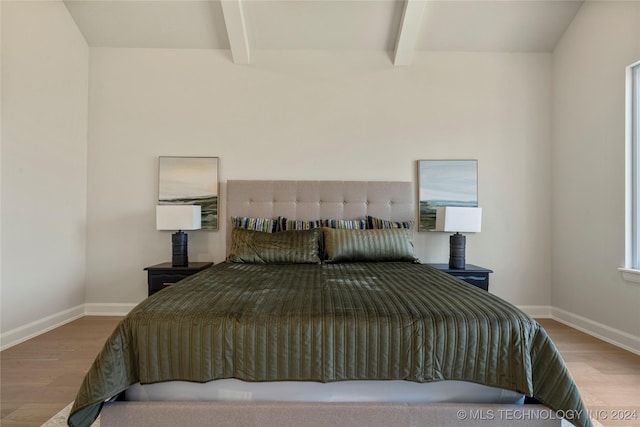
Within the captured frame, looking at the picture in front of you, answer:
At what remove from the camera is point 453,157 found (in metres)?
3.53

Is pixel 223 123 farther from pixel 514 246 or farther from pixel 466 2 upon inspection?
pixel 514 246

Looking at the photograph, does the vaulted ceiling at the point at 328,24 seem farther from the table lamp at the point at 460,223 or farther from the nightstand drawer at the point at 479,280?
the nightstand drawer at the point at 479,280

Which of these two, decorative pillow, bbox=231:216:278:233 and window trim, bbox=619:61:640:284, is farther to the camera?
decorative pillow, bbox=231:216:278:233

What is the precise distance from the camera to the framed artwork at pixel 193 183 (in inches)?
136

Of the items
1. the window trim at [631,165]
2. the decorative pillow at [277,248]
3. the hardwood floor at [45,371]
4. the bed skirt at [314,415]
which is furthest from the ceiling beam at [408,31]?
the hardwood floor at [45,371]

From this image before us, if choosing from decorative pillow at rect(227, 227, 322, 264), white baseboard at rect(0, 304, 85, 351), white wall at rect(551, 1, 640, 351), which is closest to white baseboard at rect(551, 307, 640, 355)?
white wall at rect(551, 1, 640, 351)

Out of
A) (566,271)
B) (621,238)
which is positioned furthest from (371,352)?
(566,271)

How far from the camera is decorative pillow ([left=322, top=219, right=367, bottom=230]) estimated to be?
127 inches

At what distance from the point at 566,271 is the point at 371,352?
9.97ft

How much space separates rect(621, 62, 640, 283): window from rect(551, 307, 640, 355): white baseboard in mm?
486

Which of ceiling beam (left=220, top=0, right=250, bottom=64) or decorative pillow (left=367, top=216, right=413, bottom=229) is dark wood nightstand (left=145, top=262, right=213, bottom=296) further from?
ceiling beam (left=220, top=0, right=250, bottom=64)

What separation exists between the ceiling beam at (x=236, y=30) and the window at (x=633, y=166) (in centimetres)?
343

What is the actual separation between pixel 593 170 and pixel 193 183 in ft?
12.9

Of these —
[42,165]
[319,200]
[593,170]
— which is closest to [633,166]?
[593,170]
